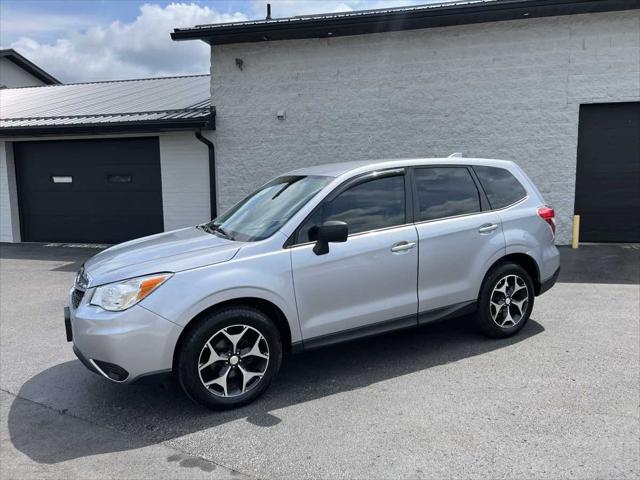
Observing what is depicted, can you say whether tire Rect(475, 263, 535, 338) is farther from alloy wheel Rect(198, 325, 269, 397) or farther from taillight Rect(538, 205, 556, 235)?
alloy wheel Rect(198, 325, 269, 397)

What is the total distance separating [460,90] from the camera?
33.3 feet

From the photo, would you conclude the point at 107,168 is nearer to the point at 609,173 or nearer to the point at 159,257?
the point at 159,257

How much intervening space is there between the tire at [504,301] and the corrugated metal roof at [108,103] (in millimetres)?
7778

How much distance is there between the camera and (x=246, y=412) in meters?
3.75

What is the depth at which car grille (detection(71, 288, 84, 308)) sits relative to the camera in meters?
3.85

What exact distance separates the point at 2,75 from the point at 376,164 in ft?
69.9

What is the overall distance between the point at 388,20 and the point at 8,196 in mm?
9976

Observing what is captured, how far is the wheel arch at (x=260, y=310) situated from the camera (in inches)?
142

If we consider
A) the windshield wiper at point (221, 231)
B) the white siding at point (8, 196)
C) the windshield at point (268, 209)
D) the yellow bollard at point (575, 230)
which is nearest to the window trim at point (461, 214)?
the windshield at point (268, 209)

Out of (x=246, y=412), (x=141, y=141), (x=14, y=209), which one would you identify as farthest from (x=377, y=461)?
(x=14, y=209)

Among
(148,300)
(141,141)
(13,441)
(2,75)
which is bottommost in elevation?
(13,441)

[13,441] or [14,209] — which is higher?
[14,209]

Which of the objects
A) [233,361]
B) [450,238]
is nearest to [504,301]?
[450,238]

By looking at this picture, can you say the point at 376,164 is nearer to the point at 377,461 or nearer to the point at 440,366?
the point at 440,366
